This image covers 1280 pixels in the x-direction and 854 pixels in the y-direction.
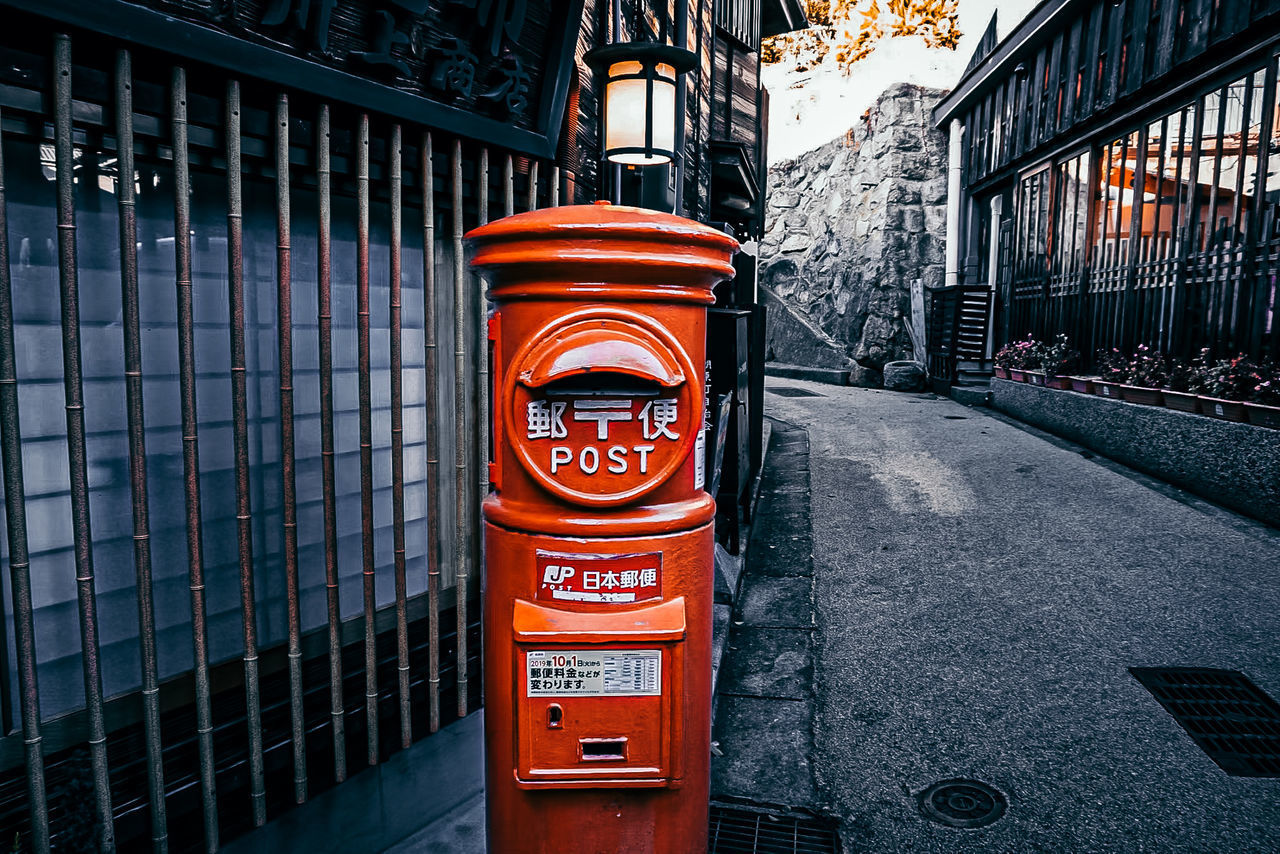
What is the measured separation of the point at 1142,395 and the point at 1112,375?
3.77ft

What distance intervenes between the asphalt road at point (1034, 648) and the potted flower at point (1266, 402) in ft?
3.18

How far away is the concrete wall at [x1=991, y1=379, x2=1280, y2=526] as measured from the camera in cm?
723

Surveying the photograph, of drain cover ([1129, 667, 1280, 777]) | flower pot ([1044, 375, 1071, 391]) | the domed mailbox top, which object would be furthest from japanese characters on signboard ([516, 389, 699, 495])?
flower pot ([1044, 375, 1071, 391])

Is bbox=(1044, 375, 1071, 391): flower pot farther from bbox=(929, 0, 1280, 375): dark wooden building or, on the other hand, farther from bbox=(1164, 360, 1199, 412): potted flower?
bbox=(1164, 360, 1199, 412): potted flower

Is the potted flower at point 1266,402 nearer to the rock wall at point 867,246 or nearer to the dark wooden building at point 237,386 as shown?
the dark wooden building at point 237,386

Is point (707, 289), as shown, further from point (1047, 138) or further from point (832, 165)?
point (832, 165)

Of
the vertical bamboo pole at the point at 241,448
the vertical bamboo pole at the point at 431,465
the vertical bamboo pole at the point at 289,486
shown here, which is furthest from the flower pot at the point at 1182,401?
the vertical bamboo pole at the point at 241,448

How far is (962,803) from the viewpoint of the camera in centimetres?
329

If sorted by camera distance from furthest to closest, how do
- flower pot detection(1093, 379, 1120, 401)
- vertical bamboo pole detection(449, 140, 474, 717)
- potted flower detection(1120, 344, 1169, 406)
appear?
flower pot detection(1093, 379, 1120, 401)
potted flower detection(1120, 344, 1169, 406)
vertical bamboo pole detection(449, 140, 474, 717)

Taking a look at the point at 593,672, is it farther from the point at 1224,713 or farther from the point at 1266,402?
the point at 1266,402

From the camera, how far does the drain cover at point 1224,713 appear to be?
3600mm

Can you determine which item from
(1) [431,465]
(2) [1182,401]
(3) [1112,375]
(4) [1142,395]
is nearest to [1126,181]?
(3) [1112,375]

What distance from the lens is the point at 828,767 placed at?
11.8 feet

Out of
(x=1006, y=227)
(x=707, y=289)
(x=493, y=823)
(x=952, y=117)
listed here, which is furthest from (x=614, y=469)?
(x=952, y=117)
